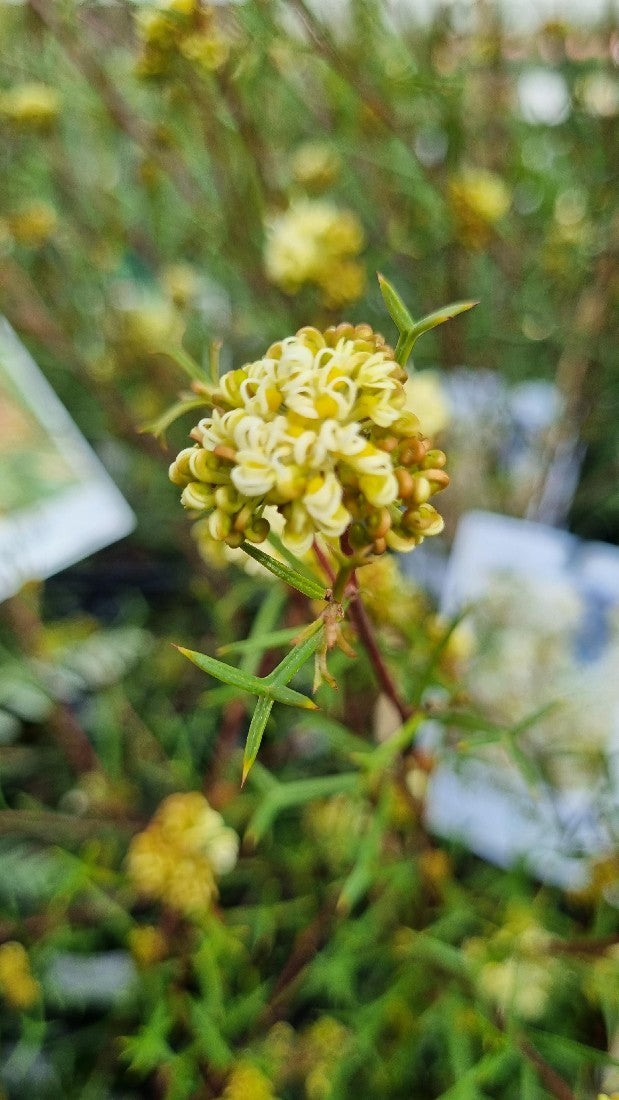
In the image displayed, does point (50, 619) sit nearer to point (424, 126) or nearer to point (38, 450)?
point (38, 450)

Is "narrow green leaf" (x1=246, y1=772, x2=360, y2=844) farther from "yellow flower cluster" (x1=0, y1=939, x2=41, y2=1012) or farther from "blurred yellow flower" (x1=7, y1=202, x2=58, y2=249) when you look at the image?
"blurred yellow flower" (x1=7, y1=202, x2=58, y2=249)

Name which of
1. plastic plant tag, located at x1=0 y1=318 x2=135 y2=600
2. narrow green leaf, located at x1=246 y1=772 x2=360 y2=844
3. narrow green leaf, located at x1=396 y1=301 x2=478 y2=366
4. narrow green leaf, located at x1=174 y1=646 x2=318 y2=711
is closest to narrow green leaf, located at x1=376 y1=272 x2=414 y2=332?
narrow green leaf, located at x1=396 y1=301 x2=478 y2=366

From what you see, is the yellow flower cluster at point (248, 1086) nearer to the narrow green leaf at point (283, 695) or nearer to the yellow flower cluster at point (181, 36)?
the narrow green leaf at point (283, 695)

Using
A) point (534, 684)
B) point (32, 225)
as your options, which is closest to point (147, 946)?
point (534, 684)

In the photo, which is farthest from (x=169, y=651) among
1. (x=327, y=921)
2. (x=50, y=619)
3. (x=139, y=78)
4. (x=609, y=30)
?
(x=609, y=30)

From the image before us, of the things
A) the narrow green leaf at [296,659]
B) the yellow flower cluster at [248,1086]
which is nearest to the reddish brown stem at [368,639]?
the narrow green leaf at [296,659]

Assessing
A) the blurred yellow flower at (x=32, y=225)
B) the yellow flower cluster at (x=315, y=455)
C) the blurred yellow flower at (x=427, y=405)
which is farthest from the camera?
the blurred yellow flower at (x=32, y=225)

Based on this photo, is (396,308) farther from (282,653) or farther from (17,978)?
(17,978)
